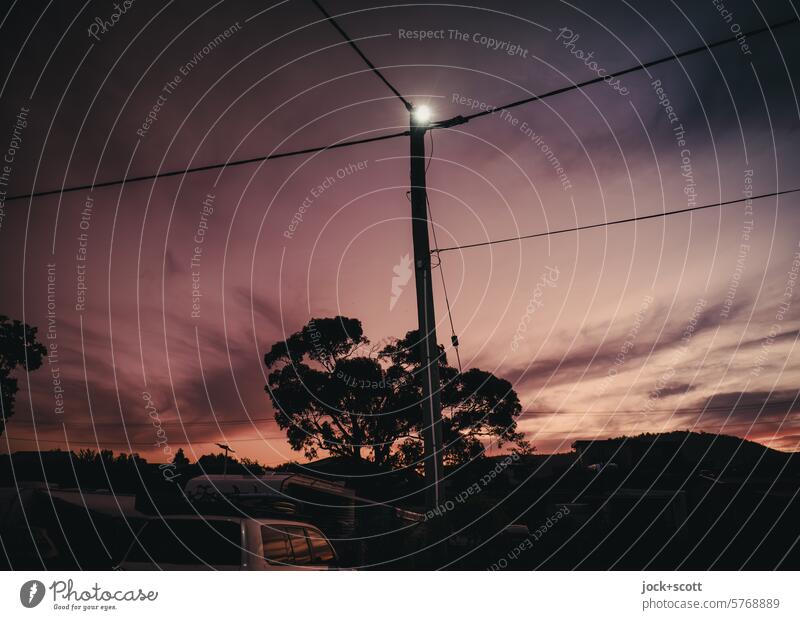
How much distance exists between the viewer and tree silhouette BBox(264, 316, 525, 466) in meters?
28.4

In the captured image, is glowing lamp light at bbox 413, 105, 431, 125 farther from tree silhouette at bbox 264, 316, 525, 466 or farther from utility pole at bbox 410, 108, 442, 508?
tree silhouette at bbox 264, 316, 525, 466

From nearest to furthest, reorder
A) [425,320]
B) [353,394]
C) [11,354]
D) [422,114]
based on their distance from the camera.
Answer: [425,320], [422,114], [11,354], [353,394]

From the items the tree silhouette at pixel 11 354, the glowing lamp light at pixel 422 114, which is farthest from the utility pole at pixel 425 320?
the tree silhouette at pixel 11 354

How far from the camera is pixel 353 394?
1200 inches

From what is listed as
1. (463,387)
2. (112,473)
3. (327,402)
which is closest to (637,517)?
(463,387)

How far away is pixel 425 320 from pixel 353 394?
21.8 meters

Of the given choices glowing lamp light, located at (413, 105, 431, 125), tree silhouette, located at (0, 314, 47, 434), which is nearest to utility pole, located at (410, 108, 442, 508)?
glowing lamp light, located at (413, 105, 431, 125)

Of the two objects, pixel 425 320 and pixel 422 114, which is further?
pixel 422 114

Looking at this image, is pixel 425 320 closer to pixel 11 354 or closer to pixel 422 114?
pixel 422 114

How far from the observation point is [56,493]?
11156mm

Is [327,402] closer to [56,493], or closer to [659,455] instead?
[56,493]

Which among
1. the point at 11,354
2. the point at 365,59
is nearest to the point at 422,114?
the point at 365,59

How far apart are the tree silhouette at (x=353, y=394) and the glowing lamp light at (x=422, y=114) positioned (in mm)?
16253
